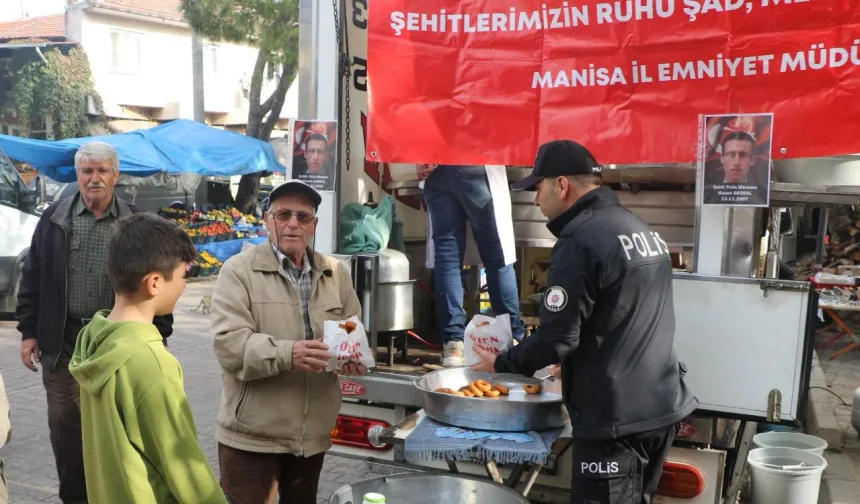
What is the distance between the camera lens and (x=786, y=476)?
443 centimetres

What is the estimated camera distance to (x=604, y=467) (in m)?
2.69

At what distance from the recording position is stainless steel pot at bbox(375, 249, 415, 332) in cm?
431

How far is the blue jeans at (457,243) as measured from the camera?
14.8ft

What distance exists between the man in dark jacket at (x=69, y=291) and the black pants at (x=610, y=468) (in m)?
2.53

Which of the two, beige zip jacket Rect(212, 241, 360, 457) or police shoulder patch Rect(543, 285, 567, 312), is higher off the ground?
police shoulder patch Rect(543, 285, 567, 312)

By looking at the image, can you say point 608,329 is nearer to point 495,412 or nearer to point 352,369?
point 495,412

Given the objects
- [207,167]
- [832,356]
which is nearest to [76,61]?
[207,167]

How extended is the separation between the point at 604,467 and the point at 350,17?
266 cm

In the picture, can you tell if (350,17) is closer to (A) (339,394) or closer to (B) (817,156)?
(A) (339,394)

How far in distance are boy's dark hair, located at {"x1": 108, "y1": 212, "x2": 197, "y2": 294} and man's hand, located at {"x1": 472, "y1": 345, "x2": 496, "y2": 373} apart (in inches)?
Result: 51.4

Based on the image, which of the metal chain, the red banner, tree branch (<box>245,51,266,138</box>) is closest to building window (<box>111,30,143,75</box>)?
tree branch (<box>245,51,266,138</box>)

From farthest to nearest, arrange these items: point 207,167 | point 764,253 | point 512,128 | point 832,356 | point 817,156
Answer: point 207,167, point 832,356, point 764,253, point 512,128, point 817,156

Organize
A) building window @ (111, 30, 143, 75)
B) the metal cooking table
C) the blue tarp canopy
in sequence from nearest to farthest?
the metal cooking table
the blue tarp canopy
building window @ (111, 30, 143, 75)

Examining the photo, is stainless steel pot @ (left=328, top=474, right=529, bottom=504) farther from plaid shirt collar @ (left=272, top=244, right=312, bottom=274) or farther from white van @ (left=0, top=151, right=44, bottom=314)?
white van @ (left=0, top=151, right=44, bottom=314)
